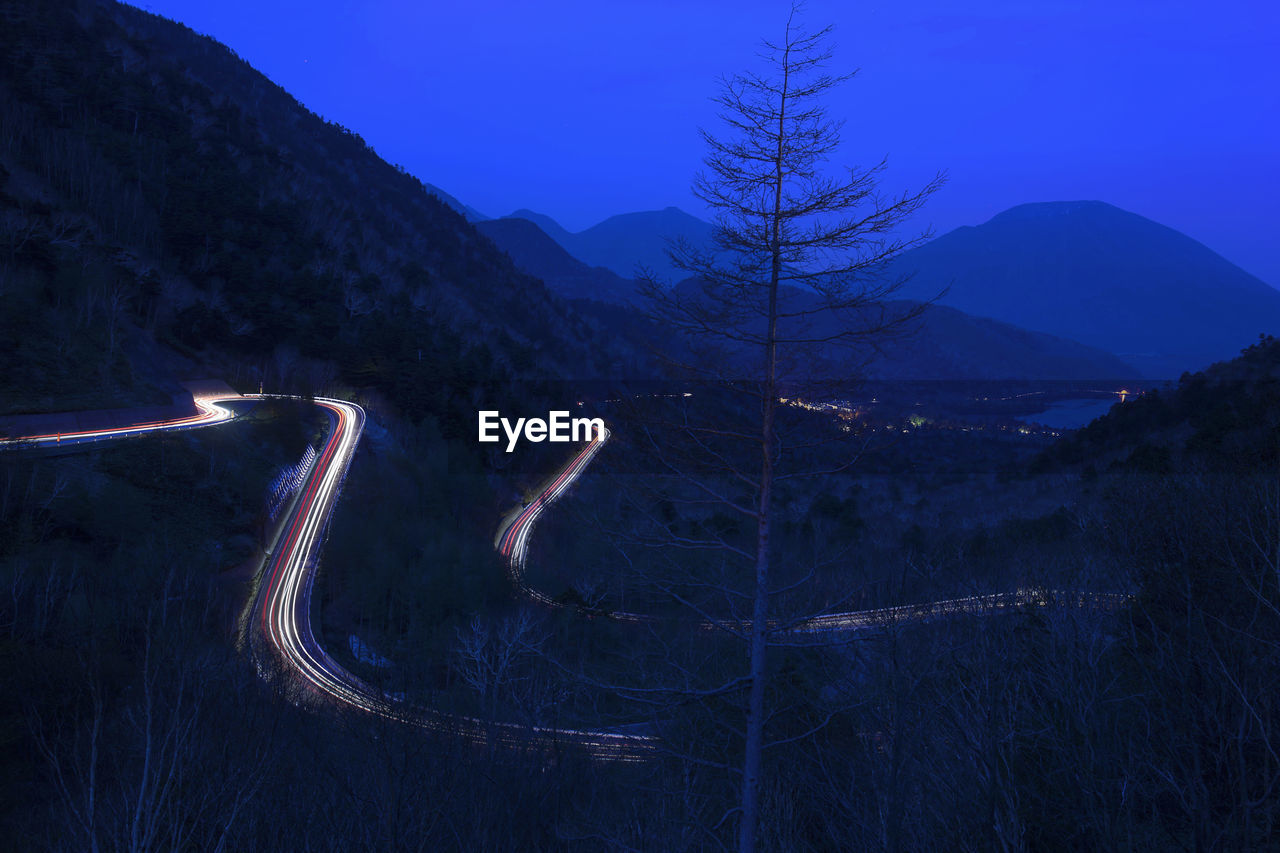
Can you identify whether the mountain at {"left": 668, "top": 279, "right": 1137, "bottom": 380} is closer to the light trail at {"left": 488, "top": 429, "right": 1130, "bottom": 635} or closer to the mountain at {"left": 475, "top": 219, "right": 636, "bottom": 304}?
the light trail at {"left": 488, "top": 429, "right": 1130, "bottom": 635}

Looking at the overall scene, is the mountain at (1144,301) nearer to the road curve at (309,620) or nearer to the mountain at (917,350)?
the mountain at (917,350)

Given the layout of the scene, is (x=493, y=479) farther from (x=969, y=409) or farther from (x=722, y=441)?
(x=969, y=409)

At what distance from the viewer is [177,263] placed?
40.9 m

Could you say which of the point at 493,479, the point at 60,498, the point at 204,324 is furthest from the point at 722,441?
the point at 204,324

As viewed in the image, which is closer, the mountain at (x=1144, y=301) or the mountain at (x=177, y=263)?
the mountain at (x=177, y=263)

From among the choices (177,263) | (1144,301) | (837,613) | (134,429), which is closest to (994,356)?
(1144,301)

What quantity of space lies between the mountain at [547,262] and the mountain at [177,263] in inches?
2469

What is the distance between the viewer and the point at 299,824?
8109mm

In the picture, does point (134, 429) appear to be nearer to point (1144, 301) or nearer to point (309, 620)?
point (309, 620)

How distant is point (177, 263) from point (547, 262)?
361 ft

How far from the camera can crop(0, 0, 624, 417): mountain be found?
1080 inches

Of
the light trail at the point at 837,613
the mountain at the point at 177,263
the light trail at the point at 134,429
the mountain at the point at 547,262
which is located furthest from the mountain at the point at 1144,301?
the light trail at the point at 134,429

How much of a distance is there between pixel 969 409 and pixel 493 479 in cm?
4786

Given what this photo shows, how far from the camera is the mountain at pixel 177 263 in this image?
27422 millimetres
